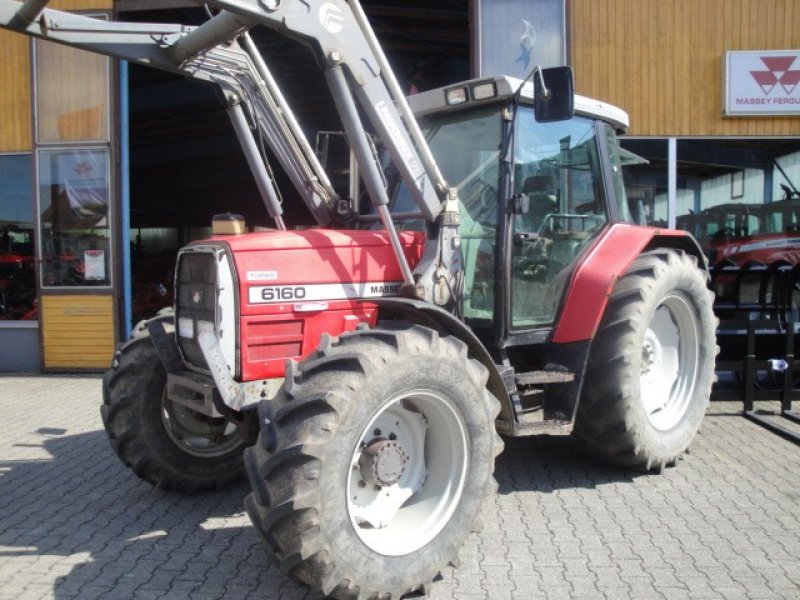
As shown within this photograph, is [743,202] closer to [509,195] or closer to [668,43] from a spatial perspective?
[668,43]

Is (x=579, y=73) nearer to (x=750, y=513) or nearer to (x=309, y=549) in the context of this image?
(x=750, y=513)

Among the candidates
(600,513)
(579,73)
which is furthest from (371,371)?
(579,73)

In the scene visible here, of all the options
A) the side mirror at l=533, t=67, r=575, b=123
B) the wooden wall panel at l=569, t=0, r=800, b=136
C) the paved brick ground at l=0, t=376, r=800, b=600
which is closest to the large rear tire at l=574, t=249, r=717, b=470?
the paved brick ground at l=0, t=376, r=800, b=600

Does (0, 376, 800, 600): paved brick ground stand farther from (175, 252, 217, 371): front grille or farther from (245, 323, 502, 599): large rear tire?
(175, 252, 217, 371): front grille

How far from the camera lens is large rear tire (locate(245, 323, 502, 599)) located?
2.75 meters

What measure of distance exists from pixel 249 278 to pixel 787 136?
7700 millimetres

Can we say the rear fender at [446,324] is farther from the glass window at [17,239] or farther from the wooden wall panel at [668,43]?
the glass window at [17,239]

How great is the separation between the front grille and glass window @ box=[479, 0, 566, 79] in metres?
5.77

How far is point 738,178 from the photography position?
8.98m

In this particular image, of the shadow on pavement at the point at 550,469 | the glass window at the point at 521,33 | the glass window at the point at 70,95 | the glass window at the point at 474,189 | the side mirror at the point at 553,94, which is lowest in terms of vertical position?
the shadow on pavement at the point at 550,469

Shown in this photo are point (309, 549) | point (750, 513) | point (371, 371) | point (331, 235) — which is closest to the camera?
point (309, 549)

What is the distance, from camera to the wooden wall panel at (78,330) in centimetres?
863

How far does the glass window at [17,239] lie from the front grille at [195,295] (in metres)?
6.41

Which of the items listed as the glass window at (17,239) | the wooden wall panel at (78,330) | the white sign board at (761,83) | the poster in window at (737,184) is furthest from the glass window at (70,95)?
the poster in window at (737,184)
